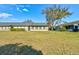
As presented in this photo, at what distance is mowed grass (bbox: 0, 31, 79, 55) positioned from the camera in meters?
8.71

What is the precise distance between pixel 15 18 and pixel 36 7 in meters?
0.46

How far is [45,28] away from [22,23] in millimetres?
458

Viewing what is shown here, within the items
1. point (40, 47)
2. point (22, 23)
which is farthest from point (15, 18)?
point (40, 47)

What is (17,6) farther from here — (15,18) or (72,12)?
(72,12)

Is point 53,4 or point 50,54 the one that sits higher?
point 53,4

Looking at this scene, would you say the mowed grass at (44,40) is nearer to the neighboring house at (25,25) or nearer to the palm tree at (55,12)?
the neighboring house at (25,25)

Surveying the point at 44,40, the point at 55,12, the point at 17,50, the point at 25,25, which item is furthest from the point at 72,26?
the point at 17,50

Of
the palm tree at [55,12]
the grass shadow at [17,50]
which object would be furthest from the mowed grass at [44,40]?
the palm tree at [55,12]

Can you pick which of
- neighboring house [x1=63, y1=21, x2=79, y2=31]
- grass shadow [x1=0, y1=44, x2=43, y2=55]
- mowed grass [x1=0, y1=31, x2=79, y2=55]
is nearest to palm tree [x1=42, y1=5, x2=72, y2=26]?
neighboring house [x1=63, y1=21, x2=79, y2=31]

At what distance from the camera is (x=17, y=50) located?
8734 mm

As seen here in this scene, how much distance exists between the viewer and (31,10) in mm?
8742

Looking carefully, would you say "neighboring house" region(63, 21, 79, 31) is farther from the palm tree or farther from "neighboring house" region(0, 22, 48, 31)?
"neighboring house" region(0, 22, 48, 31)

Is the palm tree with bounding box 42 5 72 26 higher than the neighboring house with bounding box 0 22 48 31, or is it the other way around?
the palm tree with bounding box 42 5 72 26

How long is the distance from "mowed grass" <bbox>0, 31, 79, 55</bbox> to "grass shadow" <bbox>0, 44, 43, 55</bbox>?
0.06m
